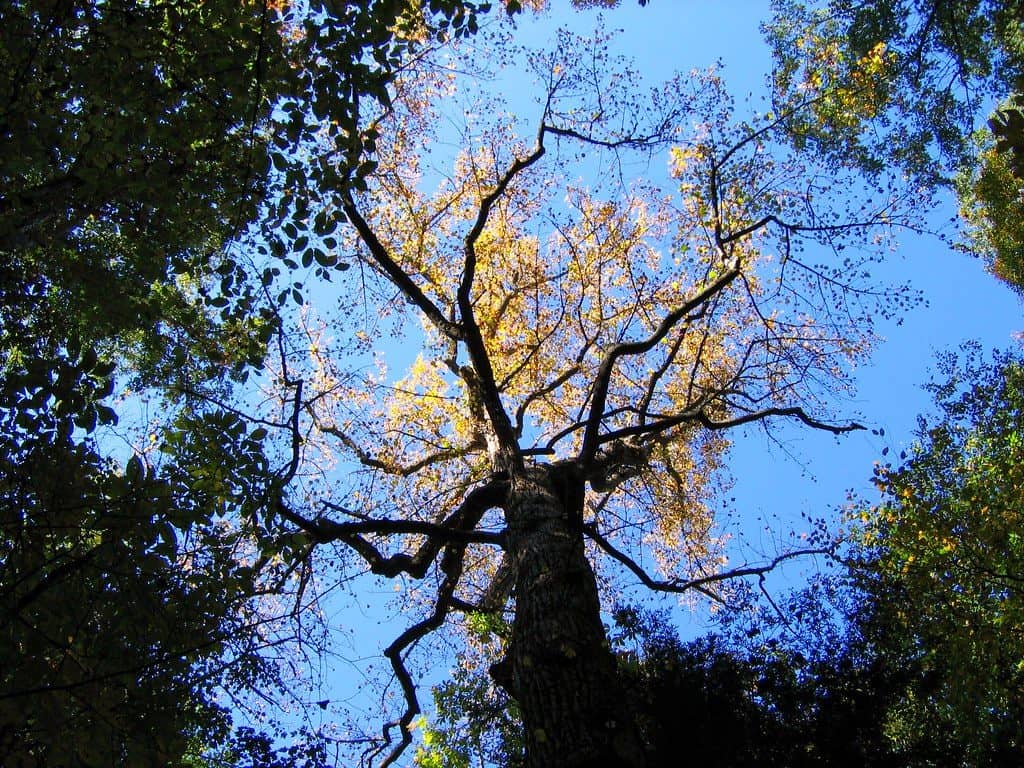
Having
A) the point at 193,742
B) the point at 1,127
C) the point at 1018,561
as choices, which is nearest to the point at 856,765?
the point at 1018,561

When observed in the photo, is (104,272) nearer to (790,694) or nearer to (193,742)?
(193,742)

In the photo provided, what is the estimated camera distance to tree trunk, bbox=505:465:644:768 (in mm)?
3928

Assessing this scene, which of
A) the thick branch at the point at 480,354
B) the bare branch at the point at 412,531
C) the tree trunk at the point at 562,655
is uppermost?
the thick branch at the point at 480,354

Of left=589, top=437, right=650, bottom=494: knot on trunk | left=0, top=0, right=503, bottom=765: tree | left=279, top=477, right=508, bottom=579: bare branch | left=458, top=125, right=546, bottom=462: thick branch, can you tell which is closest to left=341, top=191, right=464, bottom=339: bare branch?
left=458, top=125, right=546, bottom=462: thick branch

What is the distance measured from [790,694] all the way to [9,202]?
277 inches

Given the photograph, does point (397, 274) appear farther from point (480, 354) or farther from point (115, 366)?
point (115, 366)

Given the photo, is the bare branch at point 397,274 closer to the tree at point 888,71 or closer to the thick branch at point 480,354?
the thick branch at point 480,354

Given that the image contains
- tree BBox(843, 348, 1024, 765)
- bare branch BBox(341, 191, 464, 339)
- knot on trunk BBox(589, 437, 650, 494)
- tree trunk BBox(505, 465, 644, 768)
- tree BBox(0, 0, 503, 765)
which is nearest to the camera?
tree BBox(0, 0, 503, 765)

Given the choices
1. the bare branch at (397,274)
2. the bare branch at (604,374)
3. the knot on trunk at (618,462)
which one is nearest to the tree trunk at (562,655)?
the bare branch at (604,374)

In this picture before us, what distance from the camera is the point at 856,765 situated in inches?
184

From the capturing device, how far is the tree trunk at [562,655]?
A: 3928 millimetres

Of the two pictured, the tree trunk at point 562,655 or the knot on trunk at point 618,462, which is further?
the knot on trunk at point 618,462

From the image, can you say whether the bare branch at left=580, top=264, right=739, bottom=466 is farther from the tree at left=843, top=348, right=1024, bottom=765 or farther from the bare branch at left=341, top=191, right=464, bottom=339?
the tree at left=843, top=348, right=1024, bottom=765

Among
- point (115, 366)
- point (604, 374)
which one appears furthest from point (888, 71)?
point (115, 366)
